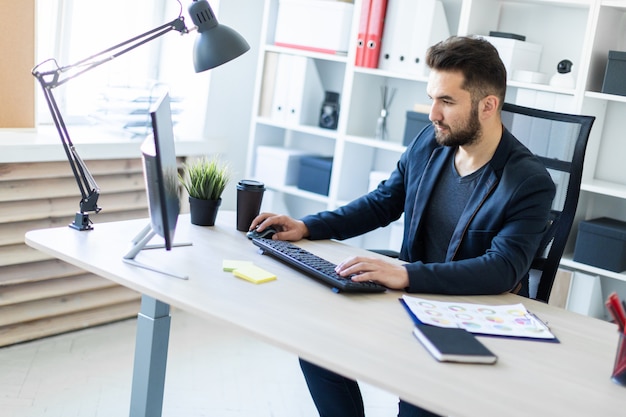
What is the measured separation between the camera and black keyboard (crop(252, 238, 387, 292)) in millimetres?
1949

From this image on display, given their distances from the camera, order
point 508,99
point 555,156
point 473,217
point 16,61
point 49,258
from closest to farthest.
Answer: point 473,217, point 555,156, point 16,61, point 49,258, point 508,99

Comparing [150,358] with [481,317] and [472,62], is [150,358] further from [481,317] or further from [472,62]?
[472,62]

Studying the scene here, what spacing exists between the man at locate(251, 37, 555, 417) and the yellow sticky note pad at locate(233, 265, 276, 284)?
0.18 m

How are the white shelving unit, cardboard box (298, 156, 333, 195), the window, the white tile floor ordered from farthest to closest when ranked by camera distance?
cardboard box (298, 156, 333, 195), the window, the white shelving unit, the white tile floor

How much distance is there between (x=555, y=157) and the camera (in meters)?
2.53

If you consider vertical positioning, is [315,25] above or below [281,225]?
above

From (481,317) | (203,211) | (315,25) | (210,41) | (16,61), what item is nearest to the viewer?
(481,317)

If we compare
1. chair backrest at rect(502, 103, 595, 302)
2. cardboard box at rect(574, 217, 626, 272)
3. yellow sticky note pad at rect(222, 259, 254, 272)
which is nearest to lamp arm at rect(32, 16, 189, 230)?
yellow sticky note pad at rect(222, 259, 254, 272)

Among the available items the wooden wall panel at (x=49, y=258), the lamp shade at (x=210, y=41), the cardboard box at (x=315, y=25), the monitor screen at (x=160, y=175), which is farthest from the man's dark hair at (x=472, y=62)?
the wooden wall panel at (x=49, y=258)

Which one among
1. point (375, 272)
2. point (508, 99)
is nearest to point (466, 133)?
point (375, 272)

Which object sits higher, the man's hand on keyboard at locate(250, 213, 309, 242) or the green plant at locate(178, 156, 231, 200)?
the green plant at locate(178, 156, 231, 200)

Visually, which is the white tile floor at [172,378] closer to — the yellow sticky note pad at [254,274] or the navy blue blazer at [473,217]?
the navy blue blazer at [473,217]

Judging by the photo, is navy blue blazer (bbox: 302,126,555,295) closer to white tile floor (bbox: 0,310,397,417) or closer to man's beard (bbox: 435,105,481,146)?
man's beard (bbox: 435,105,481,146)

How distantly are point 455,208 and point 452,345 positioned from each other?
80 centimetres
